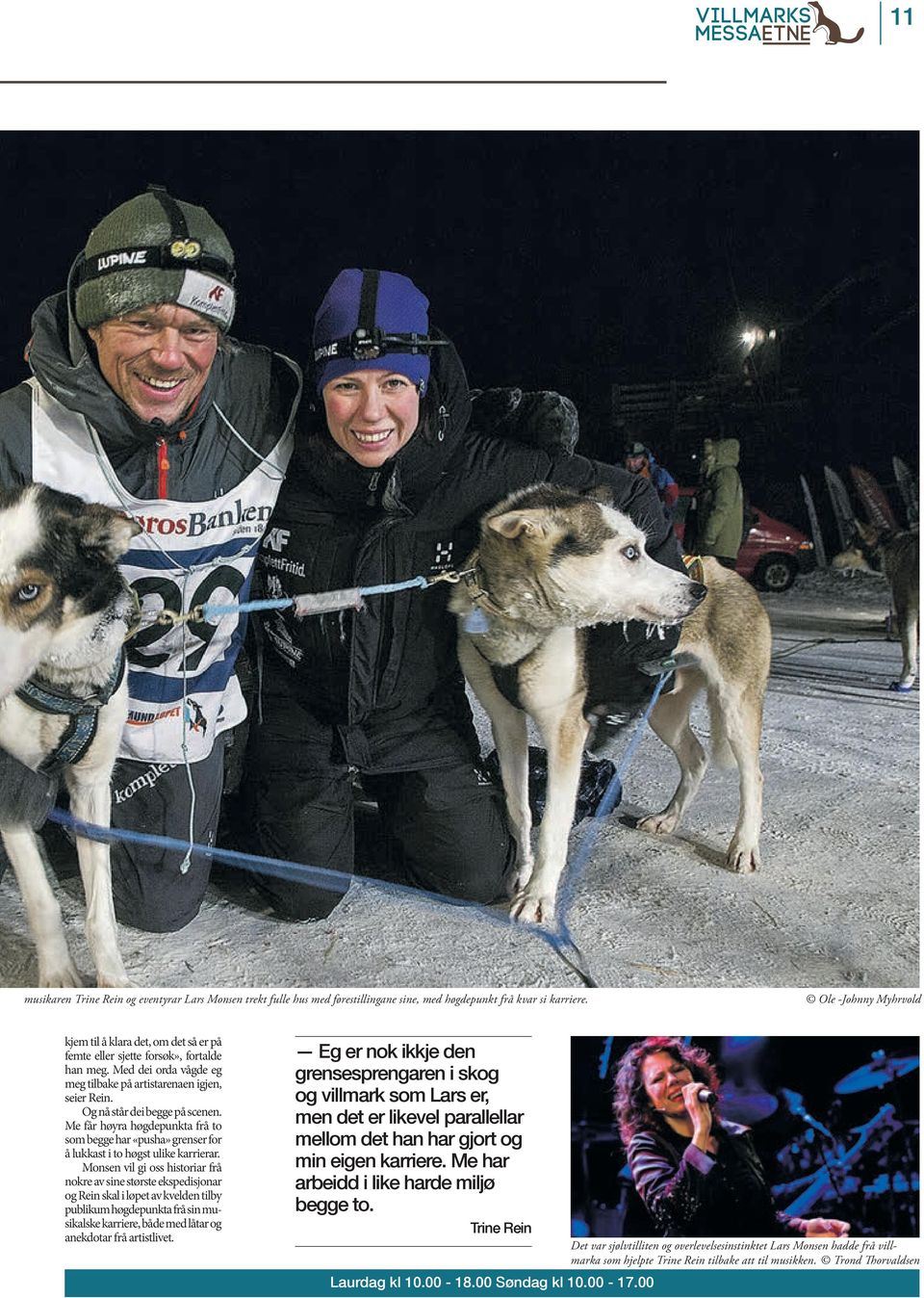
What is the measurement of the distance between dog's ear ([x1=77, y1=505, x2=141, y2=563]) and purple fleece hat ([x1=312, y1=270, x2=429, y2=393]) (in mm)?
306

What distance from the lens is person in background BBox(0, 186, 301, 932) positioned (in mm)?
1043

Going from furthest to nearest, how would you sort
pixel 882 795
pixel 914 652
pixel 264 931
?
pixel 914 652 → pixel 882 795 → pixel 264 931

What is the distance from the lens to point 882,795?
1.68m

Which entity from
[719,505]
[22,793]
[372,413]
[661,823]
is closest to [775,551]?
[719,505]

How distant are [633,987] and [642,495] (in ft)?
2.16

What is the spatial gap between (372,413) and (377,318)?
0.11 metres

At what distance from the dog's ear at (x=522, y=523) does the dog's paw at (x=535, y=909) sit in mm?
482

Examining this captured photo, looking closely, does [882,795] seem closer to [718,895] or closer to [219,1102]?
[718,895]

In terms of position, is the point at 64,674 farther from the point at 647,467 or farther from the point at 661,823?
the point at 647,467

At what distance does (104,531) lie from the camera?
3.20 ft
